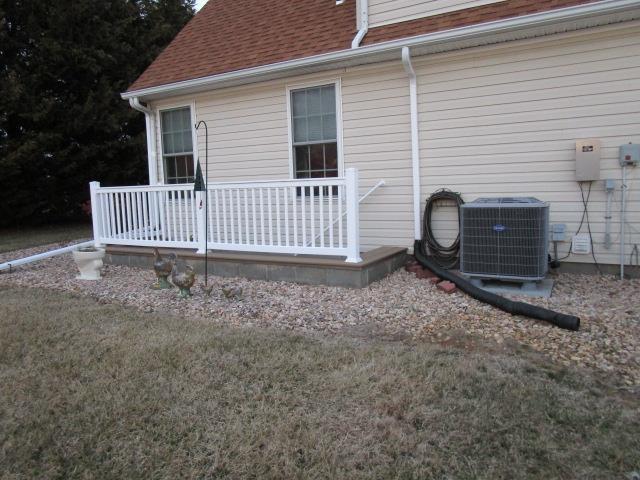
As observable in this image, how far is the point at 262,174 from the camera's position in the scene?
7.15m

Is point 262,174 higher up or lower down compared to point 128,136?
lower down

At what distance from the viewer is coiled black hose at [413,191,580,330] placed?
3621 mm

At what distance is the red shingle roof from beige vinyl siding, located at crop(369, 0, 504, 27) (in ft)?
0.31

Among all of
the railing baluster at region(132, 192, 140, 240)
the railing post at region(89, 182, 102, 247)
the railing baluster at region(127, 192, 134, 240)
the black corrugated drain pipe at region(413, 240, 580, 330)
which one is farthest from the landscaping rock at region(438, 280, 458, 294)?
the railing post at region(89, 182, 102, 247)

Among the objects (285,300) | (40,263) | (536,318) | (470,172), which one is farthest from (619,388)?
(40,263)

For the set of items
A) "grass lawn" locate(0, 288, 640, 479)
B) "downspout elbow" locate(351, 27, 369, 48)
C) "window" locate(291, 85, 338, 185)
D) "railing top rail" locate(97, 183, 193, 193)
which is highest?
"downspout elbow" locate(351, 27, 369, 48)

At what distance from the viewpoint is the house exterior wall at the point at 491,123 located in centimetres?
495

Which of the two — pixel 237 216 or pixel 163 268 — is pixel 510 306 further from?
pixel 237 216

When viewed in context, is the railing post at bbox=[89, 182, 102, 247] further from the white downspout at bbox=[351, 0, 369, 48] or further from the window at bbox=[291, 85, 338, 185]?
the white downspout at bbox=[351, 0, 369, 48]

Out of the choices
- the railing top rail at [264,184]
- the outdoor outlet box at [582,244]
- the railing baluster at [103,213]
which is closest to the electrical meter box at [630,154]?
the outdoor outlet box at [582,244]

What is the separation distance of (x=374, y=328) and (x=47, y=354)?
2.39 metres

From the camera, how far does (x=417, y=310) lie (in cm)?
425

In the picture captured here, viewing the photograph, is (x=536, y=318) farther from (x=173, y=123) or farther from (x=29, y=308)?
(x=173, y=123)

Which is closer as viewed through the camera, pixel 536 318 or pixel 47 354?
pixel 47 354
